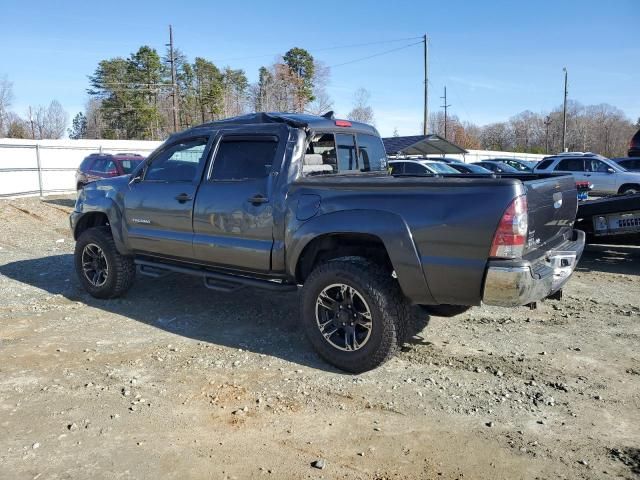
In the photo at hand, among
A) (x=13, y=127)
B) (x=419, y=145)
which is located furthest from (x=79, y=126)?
(x=419, y=145)

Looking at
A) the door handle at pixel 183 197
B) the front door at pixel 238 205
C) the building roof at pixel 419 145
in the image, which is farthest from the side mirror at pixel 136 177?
the building roof at pixel 419 145

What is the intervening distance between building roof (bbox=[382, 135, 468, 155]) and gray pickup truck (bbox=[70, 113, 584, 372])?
2386 cm

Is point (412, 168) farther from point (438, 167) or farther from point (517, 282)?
point (517, 282)

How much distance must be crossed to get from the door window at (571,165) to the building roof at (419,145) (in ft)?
33.2

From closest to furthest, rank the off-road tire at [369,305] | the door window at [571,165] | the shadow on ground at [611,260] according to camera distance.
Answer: the off-road tire at [369,305] < the shadow on ground at [611,260] < the door window at [571,165]

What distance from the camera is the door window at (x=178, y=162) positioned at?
5.30 metres

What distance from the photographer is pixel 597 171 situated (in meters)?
19.8

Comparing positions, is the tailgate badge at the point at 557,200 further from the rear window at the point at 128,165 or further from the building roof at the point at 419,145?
the building roof at the point at 419,145

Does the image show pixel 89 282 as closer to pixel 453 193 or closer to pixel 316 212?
pixel 316 212

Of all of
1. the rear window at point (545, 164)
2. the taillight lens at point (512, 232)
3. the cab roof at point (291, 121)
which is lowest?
the taillight lens at point (512, 232)

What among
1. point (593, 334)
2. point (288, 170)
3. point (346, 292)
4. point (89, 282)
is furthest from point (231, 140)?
point (593, 334)

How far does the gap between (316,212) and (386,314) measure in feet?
3.23

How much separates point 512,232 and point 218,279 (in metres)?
2.78

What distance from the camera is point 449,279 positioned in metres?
3.72
